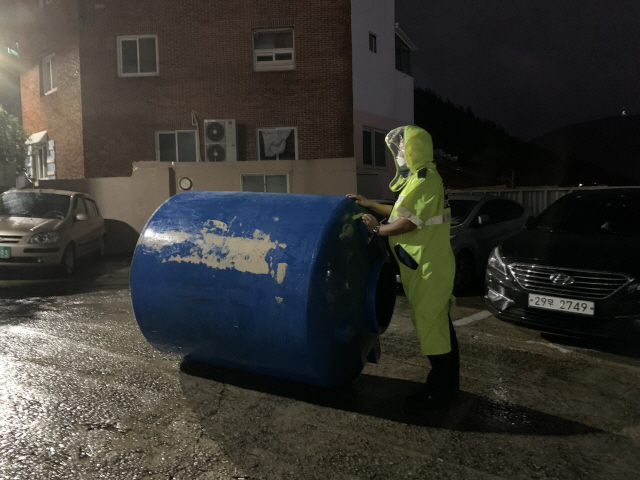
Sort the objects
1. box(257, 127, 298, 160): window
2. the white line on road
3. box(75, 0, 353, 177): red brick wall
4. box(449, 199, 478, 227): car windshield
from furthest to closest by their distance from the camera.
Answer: box(257, 127, 298, 160): window, box(75, 0, 353, 177): red brick wall, box(449, 199, 478, 227): car windshield, the white line on road

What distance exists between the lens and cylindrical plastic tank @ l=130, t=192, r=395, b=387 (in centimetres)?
352

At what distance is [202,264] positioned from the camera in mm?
3805

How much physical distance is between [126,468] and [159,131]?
16.1 m

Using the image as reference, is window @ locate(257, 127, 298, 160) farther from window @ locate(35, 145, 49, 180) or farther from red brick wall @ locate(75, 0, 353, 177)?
window @ locate(35, 145, 49, 180)

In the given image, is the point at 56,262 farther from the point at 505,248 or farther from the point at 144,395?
the point at 505,248

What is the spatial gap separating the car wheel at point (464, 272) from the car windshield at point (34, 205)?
24.0 ft

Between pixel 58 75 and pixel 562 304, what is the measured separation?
1900cm

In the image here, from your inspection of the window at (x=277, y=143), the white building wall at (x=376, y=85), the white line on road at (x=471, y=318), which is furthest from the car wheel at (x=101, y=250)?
the white line on road at (x=471, y=318)

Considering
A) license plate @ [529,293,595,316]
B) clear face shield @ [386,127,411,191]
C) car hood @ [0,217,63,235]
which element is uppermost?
clear face shield @ [386,127,411,191]

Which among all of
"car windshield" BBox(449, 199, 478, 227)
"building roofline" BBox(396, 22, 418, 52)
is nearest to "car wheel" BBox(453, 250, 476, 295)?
"car windshield" BBox(449, 199, 478, 227)

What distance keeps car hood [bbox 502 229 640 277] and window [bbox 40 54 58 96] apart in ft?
61.4

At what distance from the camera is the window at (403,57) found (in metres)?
22.8

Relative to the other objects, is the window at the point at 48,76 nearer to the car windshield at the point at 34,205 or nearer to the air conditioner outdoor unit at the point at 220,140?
the air conditioner outdoor unit at the point at 220,140

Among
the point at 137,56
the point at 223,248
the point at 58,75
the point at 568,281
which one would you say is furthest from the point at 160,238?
the point at 58,75
